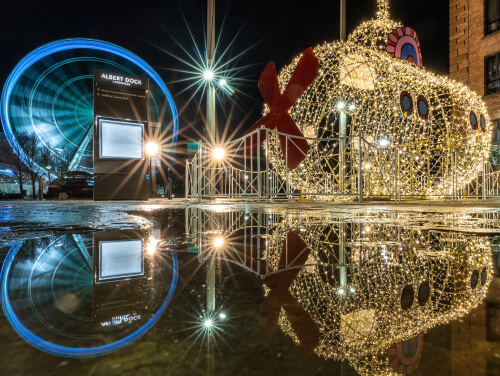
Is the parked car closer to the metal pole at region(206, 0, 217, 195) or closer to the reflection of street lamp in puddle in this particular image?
the metal pole at region(206, 0, 217, 195)

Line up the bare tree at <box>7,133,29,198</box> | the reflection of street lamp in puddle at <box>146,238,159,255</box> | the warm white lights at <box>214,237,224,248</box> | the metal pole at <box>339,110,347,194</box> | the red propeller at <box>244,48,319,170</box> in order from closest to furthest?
1. the reflection of street lamp in puddle at <box>146,238,159,255</box>
2. the warm white lights at <box>214,237,224,248</box>
3. the red propeller at <box>244,48,319,170</box>
4. the metal pole at <box>339,110,347,194</box>
5. the bare tree at <box>7,133,29,198</box>

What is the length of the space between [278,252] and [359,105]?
5.26 metres

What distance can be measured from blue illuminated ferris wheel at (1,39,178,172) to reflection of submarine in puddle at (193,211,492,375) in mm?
15086

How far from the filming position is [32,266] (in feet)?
2.70

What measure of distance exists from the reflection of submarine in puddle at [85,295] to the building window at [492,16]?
1554 centimetres

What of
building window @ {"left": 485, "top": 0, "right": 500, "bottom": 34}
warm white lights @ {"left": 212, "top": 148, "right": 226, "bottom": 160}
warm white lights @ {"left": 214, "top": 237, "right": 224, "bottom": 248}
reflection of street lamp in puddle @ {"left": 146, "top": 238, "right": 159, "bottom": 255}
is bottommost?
warm white lights @ {"left": 214, "top": 237, "right": 224, "bottom": 248}

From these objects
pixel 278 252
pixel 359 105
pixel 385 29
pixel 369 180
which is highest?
pixel 385 29

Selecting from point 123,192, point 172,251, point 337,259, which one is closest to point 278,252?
point 337,259

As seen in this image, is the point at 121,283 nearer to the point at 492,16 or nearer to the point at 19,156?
the point at 492,16

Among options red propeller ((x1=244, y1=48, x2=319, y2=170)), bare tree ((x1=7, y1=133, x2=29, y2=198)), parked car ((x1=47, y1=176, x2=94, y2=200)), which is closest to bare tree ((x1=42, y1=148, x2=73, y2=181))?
bare tree ((x1=7, y1=133, x2=29, y2=198))

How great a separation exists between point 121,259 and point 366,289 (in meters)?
0.67

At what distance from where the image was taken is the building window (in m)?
11.5

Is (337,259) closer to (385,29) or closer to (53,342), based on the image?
(53,342)

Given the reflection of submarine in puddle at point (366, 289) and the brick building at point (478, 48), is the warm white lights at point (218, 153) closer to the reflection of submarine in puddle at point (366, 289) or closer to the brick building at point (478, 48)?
the reflection of submarine in puddle at point (366, 289)
